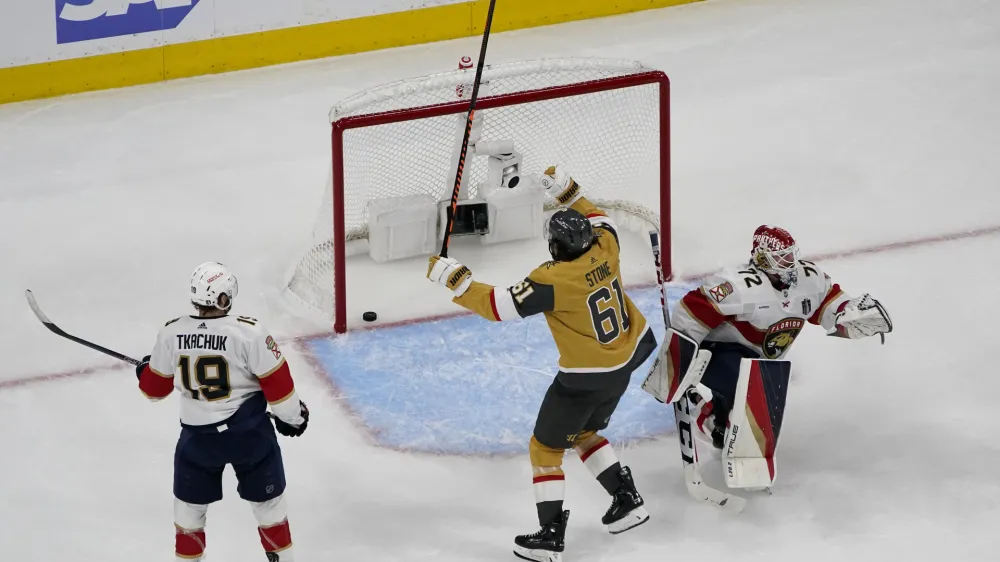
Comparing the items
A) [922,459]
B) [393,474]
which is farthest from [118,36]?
[922,459]

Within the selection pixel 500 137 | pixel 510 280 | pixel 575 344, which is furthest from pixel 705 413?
pixel 500 137

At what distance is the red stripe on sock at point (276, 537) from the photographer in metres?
4.58

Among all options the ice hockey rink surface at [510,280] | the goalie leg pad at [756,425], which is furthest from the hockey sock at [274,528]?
the goalie leg pad at [756,425]

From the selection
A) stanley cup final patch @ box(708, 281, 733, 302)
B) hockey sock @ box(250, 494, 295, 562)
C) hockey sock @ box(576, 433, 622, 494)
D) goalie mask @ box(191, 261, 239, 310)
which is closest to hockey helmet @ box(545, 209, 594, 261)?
stanley cup final patch @ box(708, 281, 733, 302)

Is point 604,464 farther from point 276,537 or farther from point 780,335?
point 276,537

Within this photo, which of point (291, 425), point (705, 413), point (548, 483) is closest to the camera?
point (291, 425)

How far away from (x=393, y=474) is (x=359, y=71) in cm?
357

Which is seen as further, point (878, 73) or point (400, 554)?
point (878, 73)

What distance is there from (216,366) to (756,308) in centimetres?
167

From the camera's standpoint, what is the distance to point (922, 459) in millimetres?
5316

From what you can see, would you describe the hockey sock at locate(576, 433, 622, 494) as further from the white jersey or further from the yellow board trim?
the yellow board trim

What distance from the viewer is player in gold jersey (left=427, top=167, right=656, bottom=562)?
4652 mm

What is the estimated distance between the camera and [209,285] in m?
4.29

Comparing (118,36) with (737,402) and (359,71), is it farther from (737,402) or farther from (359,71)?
(737,402)
